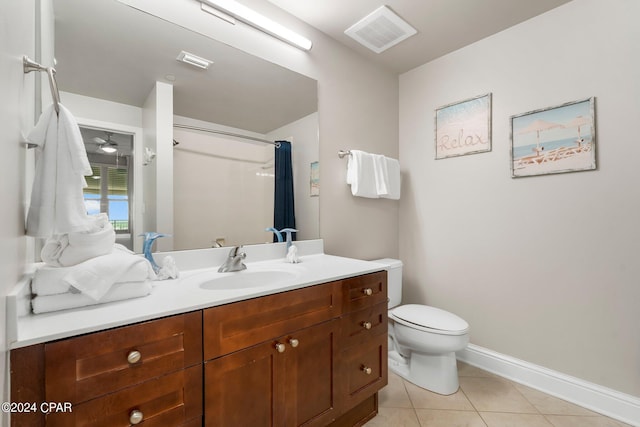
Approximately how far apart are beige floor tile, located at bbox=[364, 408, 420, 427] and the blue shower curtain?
3.69ft

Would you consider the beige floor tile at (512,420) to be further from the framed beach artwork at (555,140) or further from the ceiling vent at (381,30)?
the ceiling vent at (381,30)

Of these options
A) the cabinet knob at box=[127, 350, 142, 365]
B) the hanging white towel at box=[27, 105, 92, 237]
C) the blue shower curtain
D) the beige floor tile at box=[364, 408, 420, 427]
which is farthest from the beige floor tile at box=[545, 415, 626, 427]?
the hanging white towel at box=[27, 105, 92, 237]

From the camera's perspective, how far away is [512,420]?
4.76ft

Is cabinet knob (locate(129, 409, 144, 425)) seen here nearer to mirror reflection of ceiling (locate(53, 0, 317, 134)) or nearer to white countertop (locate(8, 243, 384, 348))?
white countertop (locate(8, 243, 384, 348))

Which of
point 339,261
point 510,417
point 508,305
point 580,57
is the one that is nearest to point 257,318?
point 339,261

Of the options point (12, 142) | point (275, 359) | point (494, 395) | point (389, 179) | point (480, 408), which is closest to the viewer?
point (12, 142)

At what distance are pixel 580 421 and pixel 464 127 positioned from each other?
1892 millimetres

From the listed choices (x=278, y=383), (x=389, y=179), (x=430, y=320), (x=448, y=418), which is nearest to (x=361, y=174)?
(x=389, y=179)

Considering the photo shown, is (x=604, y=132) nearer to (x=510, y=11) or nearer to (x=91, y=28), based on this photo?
(x=510, y=11)

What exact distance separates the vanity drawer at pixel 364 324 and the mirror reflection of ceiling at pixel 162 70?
46.4 inches

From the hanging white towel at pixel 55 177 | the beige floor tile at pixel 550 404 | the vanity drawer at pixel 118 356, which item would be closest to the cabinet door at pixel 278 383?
the vanity drawer at pixel 118 356

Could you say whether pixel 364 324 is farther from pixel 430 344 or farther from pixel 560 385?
pixel 560 385

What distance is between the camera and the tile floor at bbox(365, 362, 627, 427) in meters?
1.44

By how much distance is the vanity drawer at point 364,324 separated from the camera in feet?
4.27
